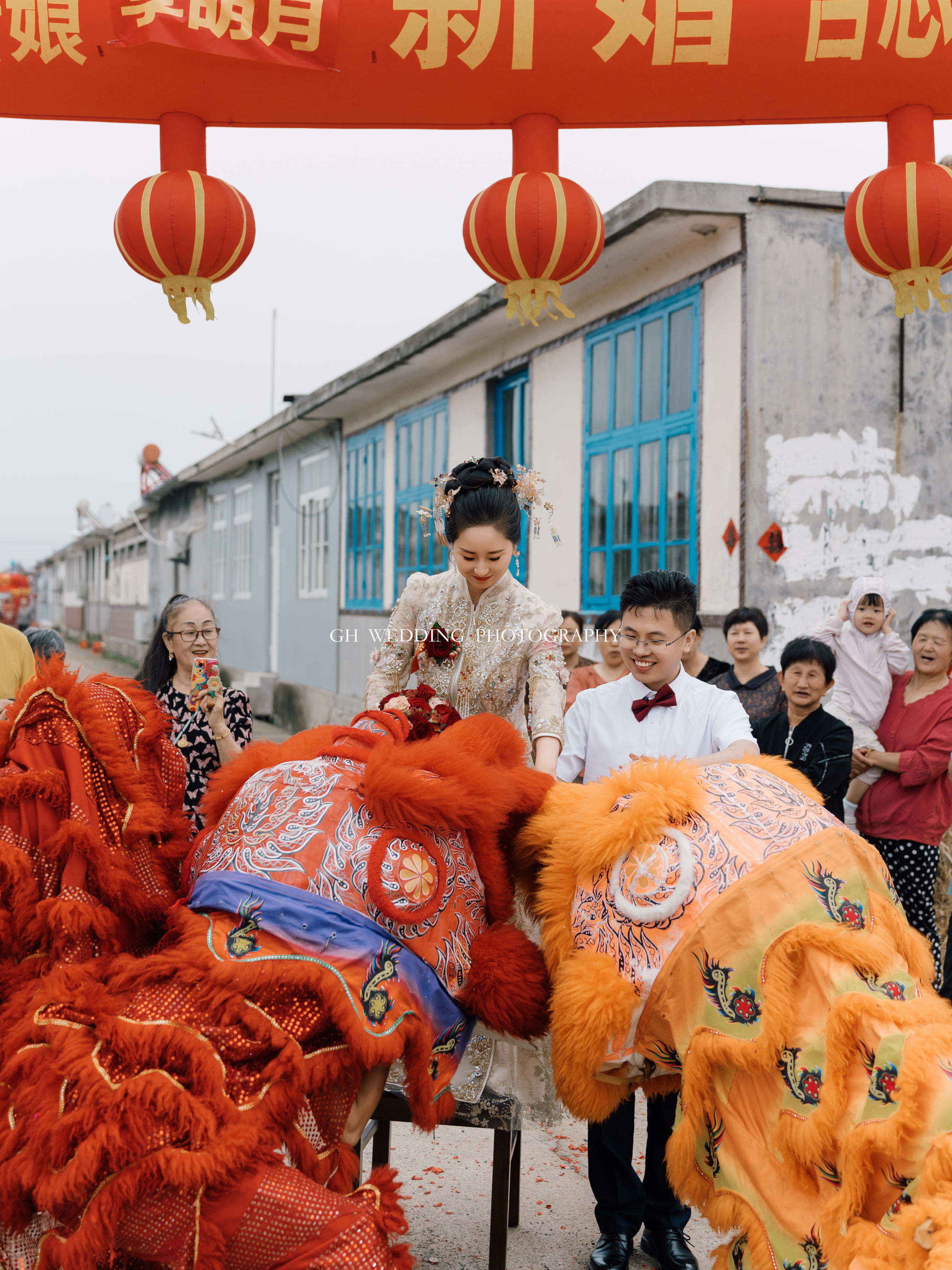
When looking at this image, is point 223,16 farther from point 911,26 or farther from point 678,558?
point 678,558

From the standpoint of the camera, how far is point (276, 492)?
1480 centimetres

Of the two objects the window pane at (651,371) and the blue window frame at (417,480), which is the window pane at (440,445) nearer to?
the blue window frame at (417,480)

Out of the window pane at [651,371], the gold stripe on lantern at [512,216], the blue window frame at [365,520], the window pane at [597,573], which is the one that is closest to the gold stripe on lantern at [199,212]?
the gold stripe on lantern at [512,216]

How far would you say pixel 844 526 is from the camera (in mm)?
5832

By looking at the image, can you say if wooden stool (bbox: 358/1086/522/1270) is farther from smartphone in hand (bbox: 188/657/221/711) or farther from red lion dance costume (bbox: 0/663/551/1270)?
smartphone in hand (bbox: 188/657/221/711)

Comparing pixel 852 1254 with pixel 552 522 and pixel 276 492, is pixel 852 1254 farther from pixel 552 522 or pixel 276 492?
pixel 276 492

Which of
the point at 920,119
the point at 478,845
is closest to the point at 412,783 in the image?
the point at 478,845

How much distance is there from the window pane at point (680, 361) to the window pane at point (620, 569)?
1025mm

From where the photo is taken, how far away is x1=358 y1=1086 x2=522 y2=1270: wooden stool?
88.7 inches

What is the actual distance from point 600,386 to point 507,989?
19.2ft

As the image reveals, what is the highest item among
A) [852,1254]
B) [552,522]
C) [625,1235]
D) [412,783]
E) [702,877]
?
[552,522]

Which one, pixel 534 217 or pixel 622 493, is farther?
pixel 622 493

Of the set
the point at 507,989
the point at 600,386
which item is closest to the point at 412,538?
the point at 600,386

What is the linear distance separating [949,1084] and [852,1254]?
0.97 feet
